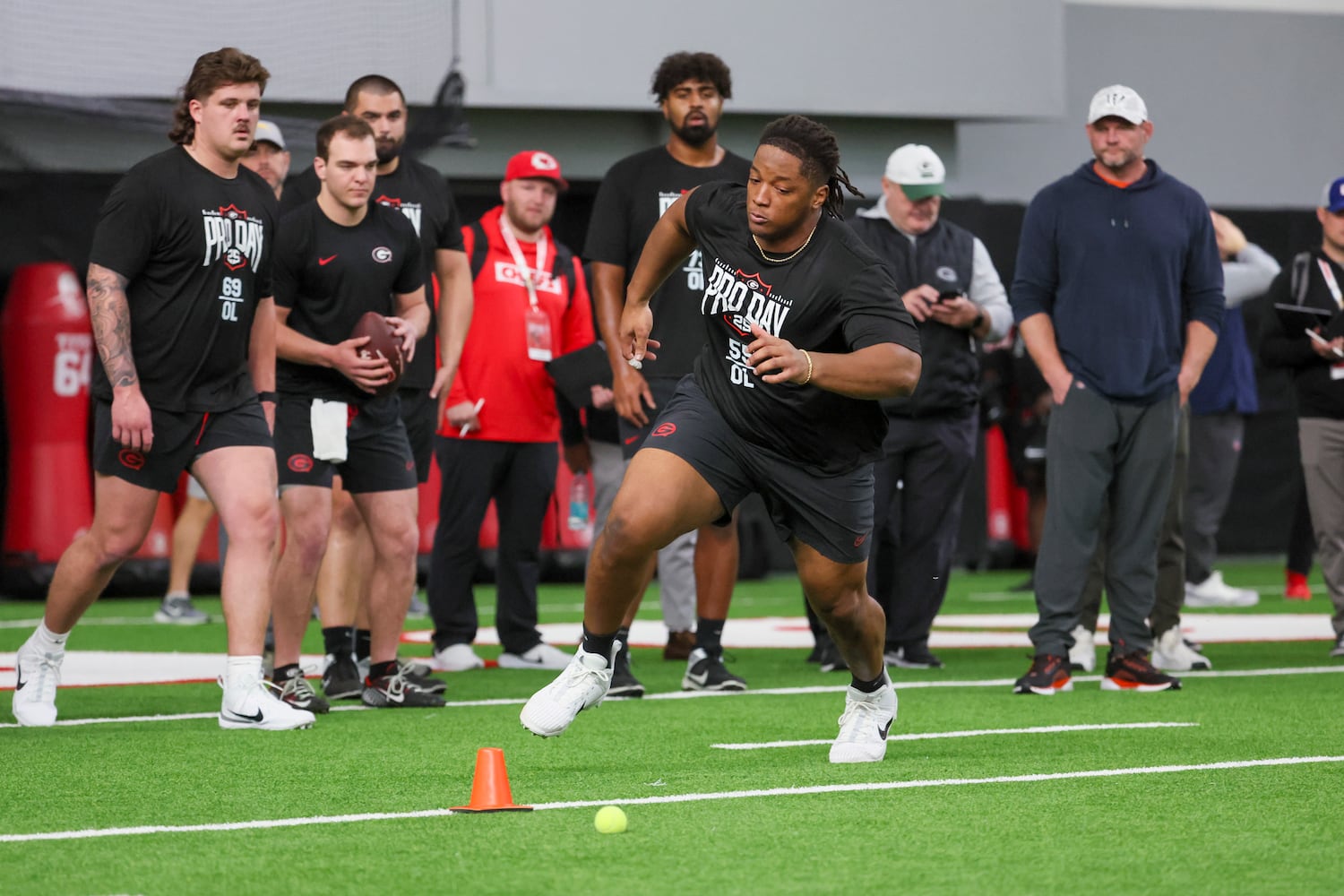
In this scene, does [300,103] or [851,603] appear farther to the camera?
[300,103]

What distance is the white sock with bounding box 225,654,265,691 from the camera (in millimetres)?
6398

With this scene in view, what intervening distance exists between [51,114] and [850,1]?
655 cm

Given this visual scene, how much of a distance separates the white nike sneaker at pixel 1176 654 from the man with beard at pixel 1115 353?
1003mm

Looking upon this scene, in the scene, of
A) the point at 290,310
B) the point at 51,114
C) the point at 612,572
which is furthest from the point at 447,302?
the point at 51,114

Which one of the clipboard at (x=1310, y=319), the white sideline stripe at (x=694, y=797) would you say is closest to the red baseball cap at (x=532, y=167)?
the clipboard at (x=1310, y=319)

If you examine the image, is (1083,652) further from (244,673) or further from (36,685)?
(36,685)

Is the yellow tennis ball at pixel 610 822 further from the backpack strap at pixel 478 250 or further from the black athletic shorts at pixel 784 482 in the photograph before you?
the backpack strap at pixel 478 250

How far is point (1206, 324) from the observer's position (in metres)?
7.67

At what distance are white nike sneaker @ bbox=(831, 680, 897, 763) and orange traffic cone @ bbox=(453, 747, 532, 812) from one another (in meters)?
1.24

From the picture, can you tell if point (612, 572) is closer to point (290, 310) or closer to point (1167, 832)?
point (1167, 832)

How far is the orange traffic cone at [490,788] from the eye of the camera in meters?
4.68

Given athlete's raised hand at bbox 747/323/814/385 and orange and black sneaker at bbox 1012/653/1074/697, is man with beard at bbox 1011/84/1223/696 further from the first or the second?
athlete's raised hand at bbox 747/323/814/385

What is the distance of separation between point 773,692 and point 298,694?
193cm

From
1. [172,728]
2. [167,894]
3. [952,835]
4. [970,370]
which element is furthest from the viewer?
[970,370]
